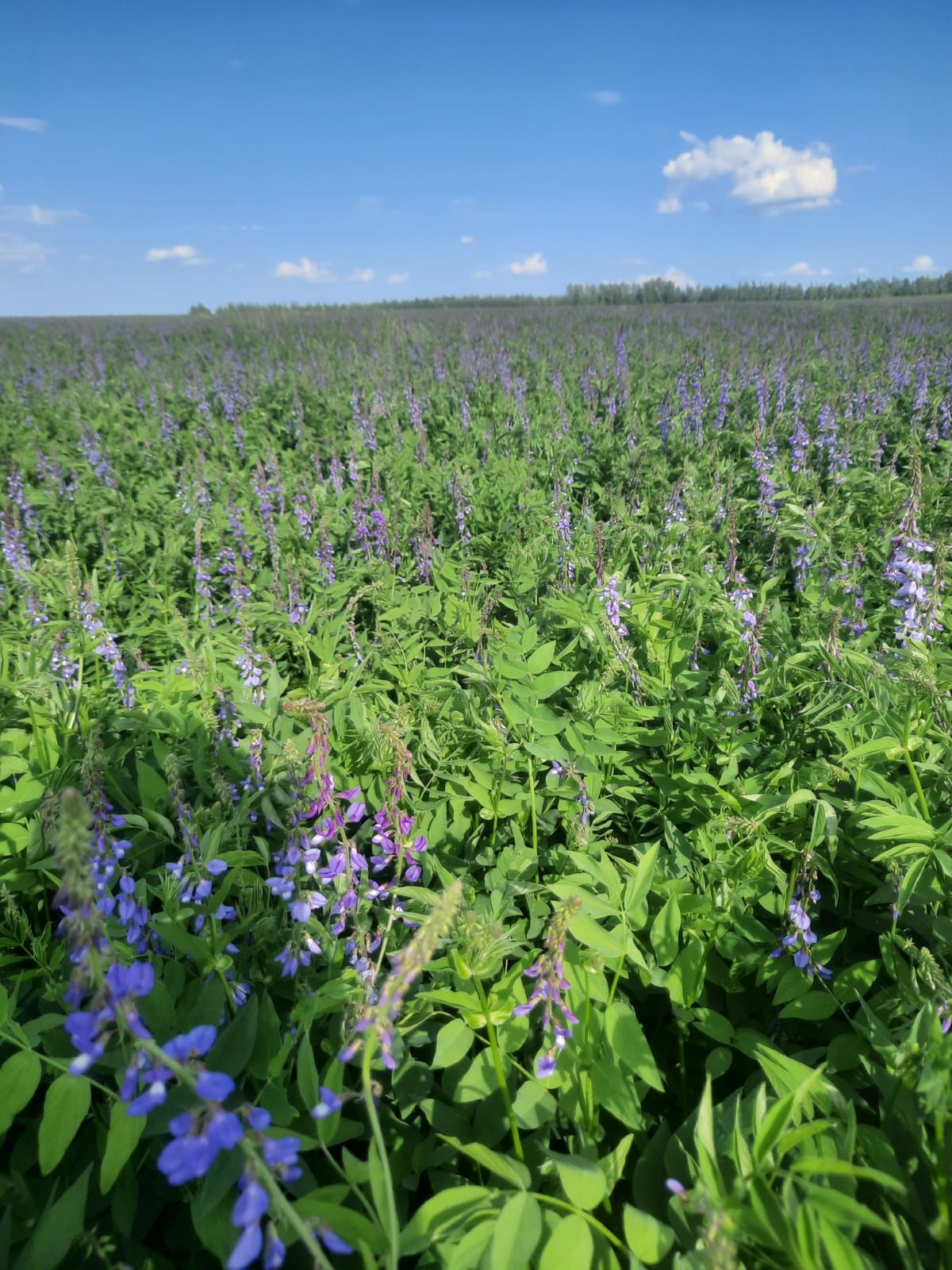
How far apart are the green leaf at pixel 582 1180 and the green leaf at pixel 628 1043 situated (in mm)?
273

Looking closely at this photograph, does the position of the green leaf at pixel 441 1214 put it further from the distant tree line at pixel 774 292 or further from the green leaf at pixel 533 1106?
the distant tree line at pixel 774 292

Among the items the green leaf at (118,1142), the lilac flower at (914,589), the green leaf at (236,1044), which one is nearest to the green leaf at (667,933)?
the green leaf at (236,1044)

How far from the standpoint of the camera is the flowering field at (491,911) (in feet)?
2.91

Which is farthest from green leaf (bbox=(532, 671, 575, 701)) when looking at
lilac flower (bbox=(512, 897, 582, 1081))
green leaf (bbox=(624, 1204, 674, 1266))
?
green leaf (bbox=(624, 1204, 674, 1266))

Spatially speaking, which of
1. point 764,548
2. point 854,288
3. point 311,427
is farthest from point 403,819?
point 854,288

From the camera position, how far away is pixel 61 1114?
1.06 metres

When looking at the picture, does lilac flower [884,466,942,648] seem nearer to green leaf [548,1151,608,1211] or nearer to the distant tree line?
green leaf [548,1151,608,1211]

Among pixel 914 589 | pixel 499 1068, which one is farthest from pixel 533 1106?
pixel 914 589

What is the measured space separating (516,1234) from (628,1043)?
0.47 meters

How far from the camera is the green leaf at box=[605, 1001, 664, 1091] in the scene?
3.94 feet

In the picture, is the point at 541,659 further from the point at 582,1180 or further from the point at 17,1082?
the point at 17,1082

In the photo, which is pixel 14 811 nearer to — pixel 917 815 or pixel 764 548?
pixel 917 815

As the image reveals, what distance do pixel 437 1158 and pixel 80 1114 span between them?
24.5 inches

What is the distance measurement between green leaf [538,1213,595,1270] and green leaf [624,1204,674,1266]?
0.06m
